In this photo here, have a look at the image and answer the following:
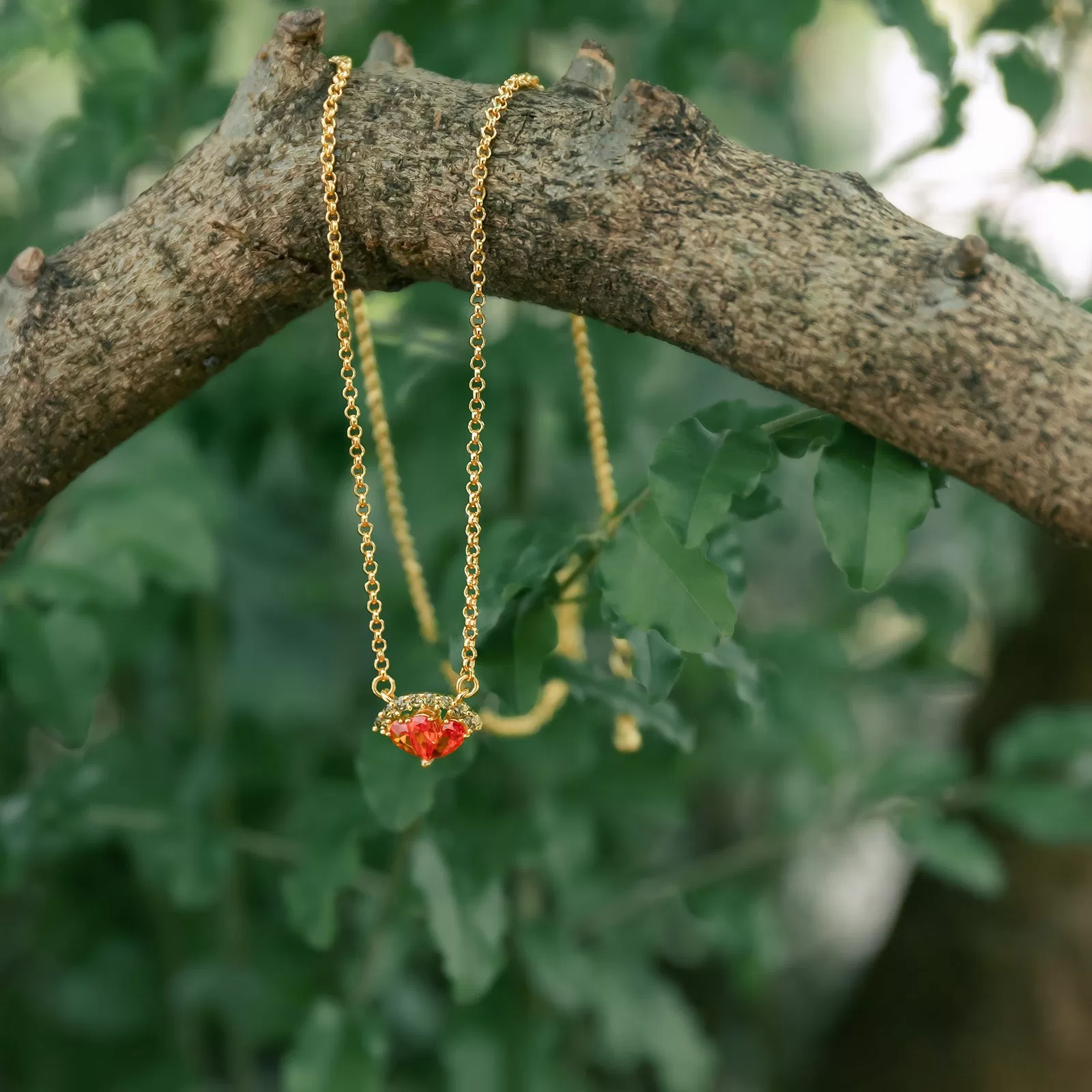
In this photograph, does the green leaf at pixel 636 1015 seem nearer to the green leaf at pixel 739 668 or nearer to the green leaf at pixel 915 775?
the green leaf at pixel 915 775

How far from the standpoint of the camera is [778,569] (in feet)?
7.29

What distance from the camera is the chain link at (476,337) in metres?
0.66

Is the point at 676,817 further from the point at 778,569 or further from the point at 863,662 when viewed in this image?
the point at 778,569

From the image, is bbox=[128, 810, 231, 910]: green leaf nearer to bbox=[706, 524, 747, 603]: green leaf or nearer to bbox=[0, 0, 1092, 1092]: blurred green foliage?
bbox=[0, 0, 1092, 1092]: blurred green foliage

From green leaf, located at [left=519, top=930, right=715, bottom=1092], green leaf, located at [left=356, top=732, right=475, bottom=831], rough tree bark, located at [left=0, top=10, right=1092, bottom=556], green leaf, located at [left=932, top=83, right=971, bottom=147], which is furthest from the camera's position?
green leaf, located at [left=519, top=930, right=715, bottom=1092]

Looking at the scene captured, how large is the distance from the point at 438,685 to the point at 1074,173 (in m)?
0.74

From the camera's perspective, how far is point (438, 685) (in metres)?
1.13

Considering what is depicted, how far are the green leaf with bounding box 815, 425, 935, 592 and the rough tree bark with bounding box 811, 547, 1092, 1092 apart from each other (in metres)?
1.11

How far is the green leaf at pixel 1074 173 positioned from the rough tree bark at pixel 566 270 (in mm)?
486

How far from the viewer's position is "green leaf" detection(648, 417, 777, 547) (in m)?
0.64

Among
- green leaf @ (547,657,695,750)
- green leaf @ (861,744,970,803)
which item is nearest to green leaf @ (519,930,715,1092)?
green leaf @ (861,744,970,803)

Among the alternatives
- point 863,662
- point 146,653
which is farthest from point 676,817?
point 146,653

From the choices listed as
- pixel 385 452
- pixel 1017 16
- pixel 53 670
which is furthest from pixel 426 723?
pixel 1017 16

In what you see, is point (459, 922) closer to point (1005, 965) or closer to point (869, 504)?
point (869, 504)
